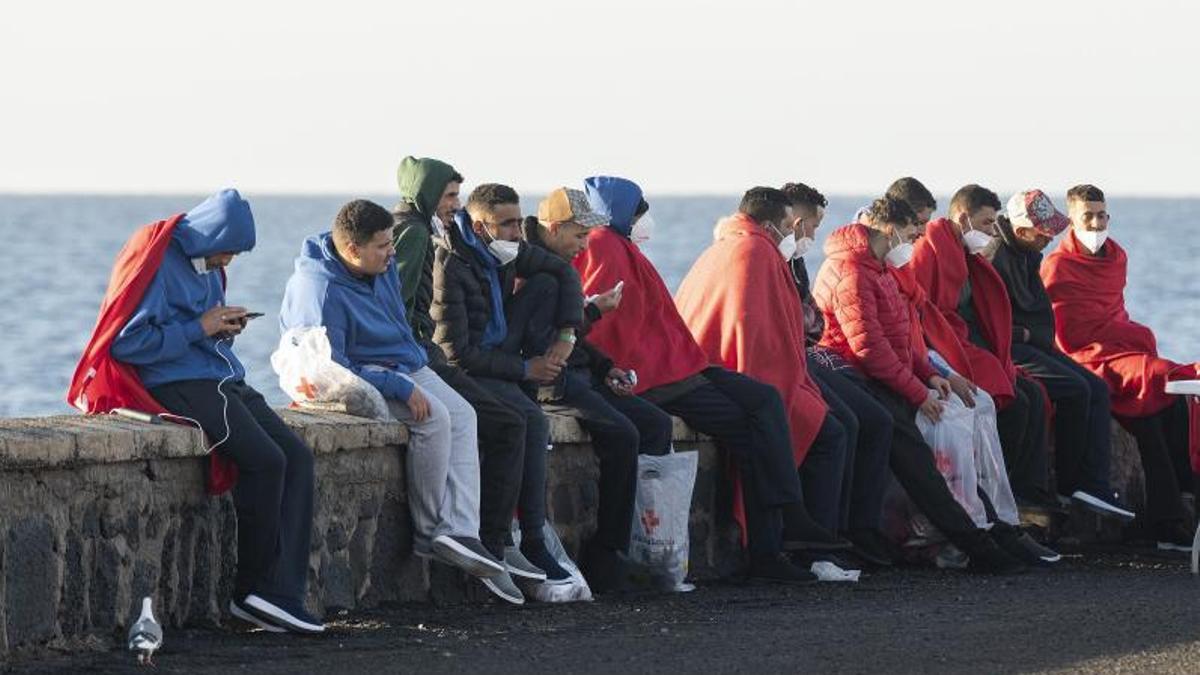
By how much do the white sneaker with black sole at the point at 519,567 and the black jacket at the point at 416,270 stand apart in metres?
0.74

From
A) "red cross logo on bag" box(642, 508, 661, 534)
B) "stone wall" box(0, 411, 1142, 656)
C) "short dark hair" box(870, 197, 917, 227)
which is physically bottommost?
"red cross logo on bag" box(642, 508, 661, 534)

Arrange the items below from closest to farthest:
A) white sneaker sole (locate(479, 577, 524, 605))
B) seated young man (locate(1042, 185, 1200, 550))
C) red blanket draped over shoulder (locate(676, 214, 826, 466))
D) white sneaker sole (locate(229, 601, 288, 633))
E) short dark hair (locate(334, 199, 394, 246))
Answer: white sneaker sole (locate(229, 601, 288, 633)) → short dark hair (locate(334, 199, 394, 246)) → white sneaker sole (locate(479, 577, 524, 605)) → red blanket draped over shoulder (locate(676, 214, 826, 466)) → seated young man (locate(1042, 185, 1200, 550))

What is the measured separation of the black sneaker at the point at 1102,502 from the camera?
44.9ft

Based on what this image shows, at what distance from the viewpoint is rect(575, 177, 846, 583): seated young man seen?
463 inches

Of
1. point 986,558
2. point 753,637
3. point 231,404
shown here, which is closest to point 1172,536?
point 986,558

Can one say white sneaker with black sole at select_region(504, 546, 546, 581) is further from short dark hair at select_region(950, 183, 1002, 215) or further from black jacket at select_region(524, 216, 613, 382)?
short dark hair at select_region(950, 183, 1002, 215)

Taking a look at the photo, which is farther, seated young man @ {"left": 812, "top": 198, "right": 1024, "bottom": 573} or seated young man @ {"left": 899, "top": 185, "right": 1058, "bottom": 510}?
seated young man @ {"left": 899, "top": 185, "right": 1058, "bottom": 510}

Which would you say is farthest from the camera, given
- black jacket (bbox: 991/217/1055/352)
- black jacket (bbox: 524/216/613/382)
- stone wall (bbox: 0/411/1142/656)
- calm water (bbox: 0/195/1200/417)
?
calm water (bbox: 0/195/1200/417)

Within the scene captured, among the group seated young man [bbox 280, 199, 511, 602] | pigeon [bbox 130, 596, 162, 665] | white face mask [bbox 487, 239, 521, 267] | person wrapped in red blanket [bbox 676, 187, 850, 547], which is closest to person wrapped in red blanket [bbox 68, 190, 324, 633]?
pigeon [bbox 130, 596, 162, 665]

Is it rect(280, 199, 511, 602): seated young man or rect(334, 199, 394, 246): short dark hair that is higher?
rect(334, 199, 394, 246): short dark hair

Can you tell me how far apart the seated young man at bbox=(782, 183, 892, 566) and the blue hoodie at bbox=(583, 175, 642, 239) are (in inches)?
34.8

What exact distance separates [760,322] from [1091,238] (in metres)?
2.65

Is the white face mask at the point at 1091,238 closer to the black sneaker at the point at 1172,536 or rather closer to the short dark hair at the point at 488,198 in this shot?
the black sneaker at the point at 1172,536

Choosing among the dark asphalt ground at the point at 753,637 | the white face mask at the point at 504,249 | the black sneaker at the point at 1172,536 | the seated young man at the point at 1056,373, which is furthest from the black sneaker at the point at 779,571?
the black sneaker at the point at 1172,536
